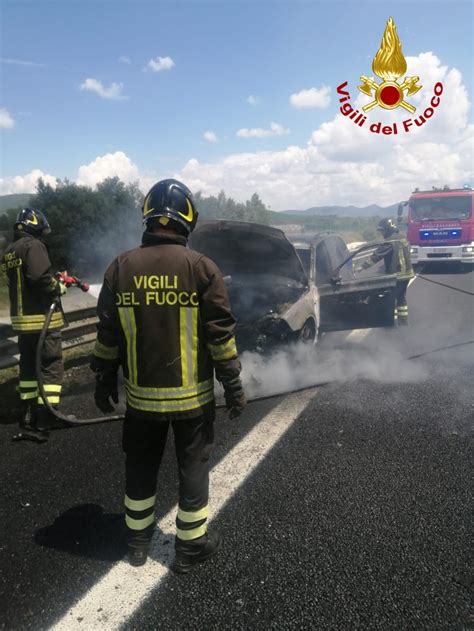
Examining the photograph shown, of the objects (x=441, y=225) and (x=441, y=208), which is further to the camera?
(x=441, y=208)

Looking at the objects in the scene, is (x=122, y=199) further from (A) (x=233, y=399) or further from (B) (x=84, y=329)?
(A) (x=233, y=399)

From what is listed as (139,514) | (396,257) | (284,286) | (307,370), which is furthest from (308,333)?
(139,514)

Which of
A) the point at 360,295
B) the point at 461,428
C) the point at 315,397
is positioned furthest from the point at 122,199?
the point at 461,428

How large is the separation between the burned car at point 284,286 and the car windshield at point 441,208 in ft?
31.5

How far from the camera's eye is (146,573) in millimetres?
2311

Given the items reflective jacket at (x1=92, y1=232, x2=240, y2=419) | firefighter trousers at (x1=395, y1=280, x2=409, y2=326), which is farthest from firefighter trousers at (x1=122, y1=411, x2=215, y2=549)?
firefighter trousers at (x1=395, y1=280, x2=409, y2=326)

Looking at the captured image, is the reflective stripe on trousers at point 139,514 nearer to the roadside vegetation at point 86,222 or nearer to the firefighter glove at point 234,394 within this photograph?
the firefighter glove at point 234,394

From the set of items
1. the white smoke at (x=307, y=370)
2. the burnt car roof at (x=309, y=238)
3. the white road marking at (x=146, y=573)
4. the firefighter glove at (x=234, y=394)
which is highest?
the burnt car roof at (x=309, y=238)

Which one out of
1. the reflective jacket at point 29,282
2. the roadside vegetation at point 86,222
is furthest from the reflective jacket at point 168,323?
the roadside vegetation at point 86,222

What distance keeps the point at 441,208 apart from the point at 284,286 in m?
11.1

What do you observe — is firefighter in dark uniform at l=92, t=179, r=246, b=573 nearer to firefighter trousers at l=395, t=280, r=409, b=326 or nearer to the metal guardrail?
the metal guardrail

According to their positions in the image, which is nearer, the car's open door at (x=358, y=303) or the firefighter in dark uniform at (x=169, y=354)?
the firefighter in dark uniform at (x=169, y=354)

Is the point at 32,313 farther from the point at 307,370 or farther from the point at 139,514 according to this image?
the point at 307,370

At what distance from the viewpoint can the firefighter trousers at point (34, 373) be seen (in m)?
4.14
